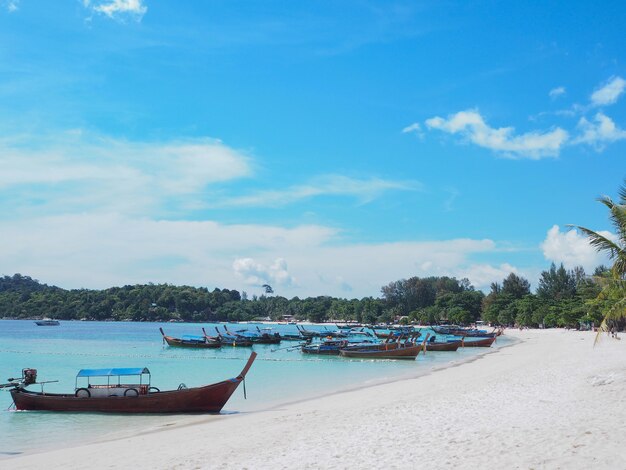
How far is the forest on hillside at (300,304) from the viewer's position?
4530 inches

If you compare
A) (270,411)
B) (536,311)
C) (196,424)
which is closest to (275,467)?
(196,424)

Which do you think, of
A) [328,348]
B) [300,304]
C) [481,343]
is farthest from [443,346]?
[300,304]

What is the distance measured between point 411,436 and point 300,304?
173 metres

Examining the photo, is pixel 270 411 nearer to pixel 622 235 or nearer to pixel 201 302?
pixel 622 235

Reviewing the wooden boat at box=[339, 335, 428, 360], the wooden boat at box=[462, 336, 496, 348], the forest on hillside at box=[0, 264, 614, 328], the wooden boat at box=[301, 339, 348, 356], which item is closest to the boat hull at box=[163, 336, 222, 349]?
the wooden boat at box=[301, 339, 348, 356]

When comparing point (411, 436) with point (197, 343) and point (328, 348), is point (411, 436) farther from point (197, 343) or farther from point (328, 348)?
point (197, 343)

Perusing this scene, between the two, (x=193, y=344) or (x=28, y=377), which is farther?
(x=193, y=344)

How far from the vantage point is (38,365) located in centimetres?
4084

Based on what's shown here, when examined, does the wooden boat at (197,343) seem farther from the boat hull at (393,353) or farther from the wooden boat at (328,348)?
the boat hull at (393,353)

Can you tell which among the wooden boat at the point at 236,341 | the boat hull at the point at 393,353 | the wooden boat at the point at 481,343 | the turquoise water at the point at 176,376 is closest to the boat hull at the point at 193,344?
the turquoise water at the point at 176,376

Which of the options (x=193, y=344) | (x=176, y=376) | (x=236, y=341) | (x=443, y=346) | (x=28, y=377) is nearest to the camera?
(x=28, y=377)

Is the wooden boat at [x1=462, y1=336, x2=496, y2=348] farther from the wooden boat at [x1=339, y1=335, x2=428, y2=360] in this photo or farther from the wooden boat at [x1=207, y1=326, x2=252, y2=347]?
the wooden boat at [x1=207, y1=326, x2=252, y2=347]

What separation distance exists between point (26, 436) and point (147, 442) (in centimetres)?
526

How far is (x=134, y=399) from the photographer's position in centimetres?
1836
